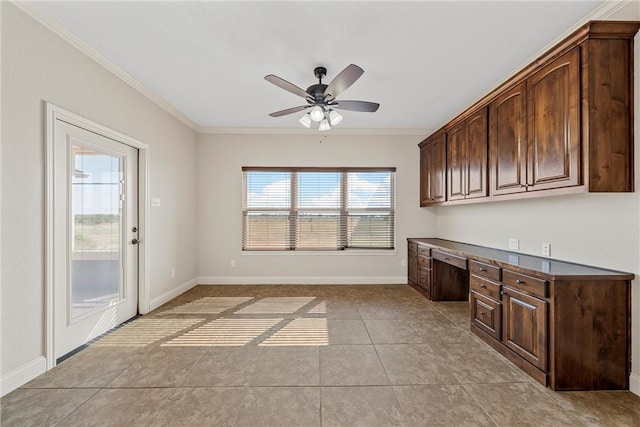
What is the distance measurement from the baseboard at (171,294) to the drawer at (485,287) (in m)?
3.98

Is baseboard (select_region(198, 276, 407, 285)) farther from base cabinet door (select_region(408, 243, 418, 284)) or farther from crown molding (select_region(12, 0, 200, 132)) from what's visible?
crown molding (select_region(12, 0, 200, 132))

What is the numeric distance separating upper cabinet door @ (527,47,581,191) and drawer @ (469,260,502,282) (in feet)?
2.67


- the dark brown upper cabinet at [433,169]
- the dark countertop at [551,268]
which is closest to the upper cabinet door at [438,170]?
the dark brown upper cabinet at [433,169]

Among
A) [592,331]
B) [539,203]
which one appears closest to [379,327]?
[592,331]

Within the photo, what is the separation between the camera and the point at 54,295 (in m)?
2.30

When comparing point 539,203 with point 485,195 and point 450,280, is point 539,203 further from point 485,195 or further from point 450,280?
point 450,280

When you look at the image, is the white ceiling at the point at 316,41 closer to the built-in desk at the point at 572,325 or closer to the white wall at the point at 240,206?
the white wall at the point at 240,206

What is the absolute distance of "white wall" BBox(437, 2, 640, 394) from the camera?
76.9 inches

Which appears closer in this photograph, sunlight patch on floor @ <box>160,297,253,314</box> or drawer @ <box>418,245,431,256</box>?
sunlight patch on floor @ <box>160,297,253,314</box>

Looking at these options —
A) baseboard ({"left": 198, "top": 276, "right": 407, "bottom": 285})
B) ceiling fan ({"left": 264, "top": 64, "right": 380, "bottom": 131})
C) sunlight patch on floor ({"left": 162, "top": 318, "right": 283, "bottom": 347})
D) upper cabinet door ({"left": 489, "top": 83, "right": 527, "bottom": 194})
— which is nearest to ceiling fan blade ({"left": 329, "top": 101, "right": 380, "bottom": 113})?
ceiling fan ({"left": 264, "top": 64, "right": 380, "bottom": 131})

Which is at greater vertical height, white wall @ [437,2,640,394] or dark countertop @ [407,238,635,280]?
→ white wall @ [437,2,640,394]

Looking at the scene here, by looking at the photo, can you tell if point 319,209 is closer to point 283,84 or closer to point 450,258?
point 450,258

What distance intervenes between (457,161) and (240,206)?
3.60 m

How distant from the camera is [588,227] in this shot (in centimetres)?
229
